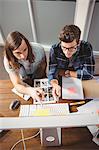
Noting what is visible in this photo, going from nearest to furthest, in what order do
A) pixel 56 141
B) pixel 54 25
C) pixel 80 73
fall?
pixel 56 141 → pixel 80 73 → pixel 54 25

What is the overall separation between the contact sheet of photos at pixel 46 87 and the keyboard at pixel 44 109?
0.24 feet

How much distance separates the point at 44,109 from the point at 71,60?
631 mm

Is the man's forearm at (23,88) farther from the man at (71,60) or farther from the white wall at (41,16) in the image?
the white wall at (41,16)

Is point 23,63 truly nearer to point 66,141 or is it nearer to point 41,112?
point 41,112

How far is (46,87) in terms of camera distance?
1.93m

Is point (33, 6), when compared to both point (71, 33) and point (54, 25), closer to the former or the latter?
point (54, 25)

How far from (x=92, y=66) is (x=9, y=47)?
0.74m

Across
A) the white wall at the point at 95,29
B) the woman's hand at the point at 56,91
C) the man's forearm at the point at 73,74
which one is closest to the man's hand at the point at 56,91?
the woman's hand at the point at 56,91

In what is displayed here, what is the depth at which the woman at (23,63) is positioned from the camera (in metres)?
1.89

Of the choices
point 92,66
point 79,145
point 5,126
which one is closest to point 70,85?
point 92,66

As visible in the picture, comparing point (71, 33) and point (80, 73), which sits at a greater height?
point (71, 33)

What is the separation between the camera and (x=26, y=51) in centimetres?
196

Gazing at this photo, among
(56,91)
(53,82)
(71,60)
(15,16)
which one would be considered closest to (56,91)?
(56,91)

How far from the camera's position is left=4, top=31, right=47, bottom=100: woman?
1.89 meters
